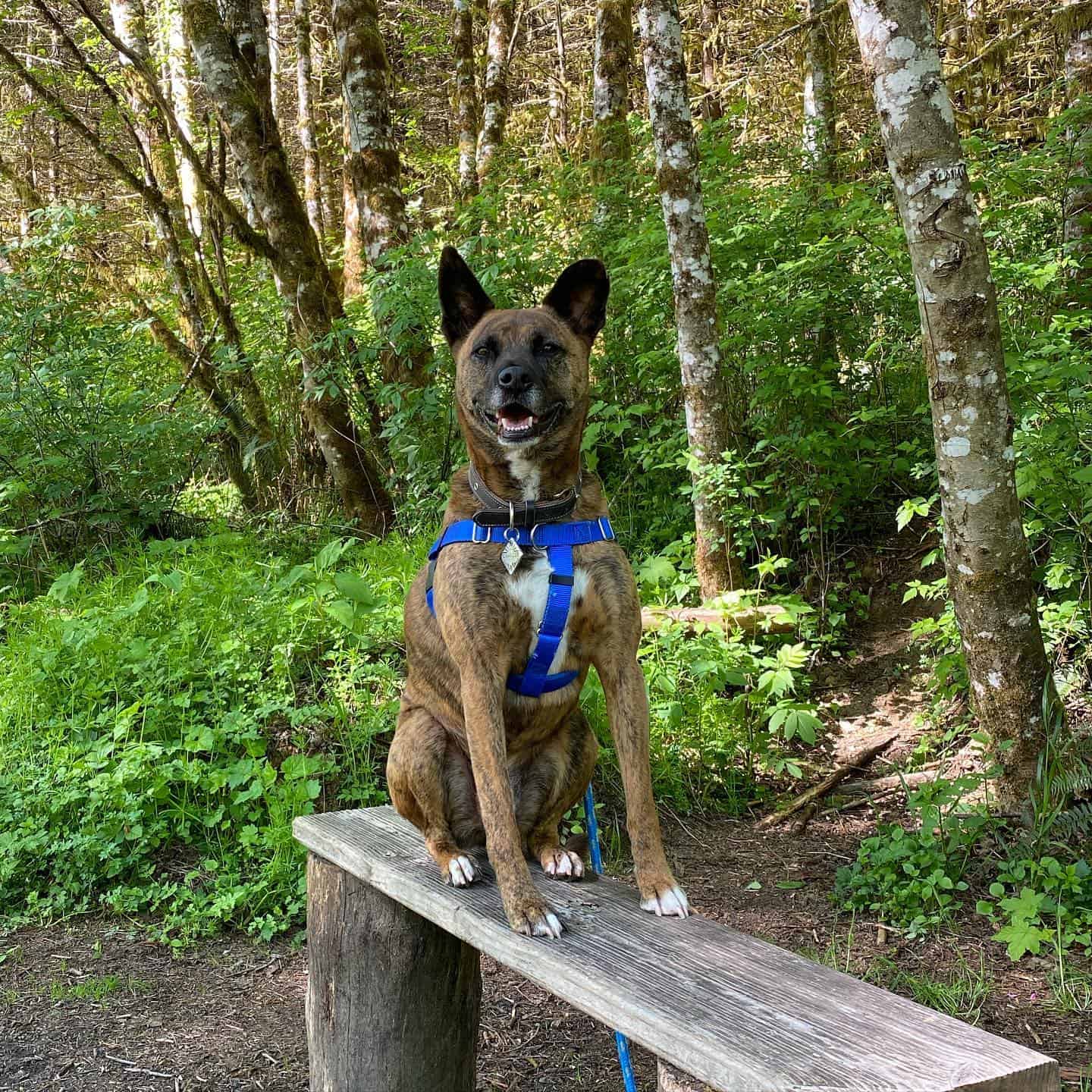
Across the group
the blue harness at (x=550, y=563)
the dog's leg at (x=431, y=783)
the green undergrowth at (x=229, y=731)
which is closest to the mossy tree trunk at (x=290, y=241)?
the green undergrowth at (x=229, y=731)

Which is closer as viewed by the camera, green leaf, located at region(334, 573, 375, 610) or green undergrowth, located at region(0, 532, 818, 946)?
green undergrowth, located at region(0, 532, 818, 946)

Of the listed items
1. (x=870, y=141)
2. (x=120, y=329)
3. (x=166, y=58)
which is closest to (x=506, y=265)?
(x=870, y=141)

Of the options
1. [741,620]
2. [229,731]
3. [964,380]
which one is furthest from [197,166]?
[964,380]

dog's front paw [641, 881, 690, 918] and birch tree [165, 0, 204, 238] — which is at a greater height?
birch tree [165, 0, 204, 238]

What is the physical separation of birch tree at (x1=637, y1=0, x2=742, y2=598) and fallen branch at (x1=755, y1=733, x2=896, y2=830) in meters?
1.43

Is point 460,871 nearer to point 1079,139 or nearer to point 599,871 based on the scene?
point 599,871

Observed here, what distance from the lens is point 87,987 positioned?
3777mm

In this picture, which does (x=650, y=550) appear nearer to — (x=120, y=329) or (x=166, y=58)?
(x=120, y=329)

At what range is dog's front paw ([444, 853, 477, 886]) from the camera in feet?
8.47

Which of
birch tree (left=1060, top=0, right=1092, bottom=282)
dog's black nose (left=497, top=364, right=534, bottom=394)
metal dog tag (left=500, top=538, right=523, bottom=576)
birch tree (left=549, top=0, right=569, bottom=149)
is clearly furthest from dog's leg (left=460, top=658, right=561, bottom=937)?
birch tree (left=549, top=0, right=569, bottom=149)

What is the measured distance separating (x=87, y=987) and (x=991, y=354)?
4.22m

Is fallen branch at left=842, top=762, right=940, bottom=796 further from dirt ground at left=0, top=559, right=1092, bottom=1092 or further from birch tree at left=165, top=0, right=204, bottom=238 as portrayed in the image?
birch tree at left=165, top=0, right=204, bottom=238

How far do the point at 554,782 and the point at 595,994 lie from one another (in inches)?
34.9

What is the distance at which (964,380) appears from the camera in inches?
147
